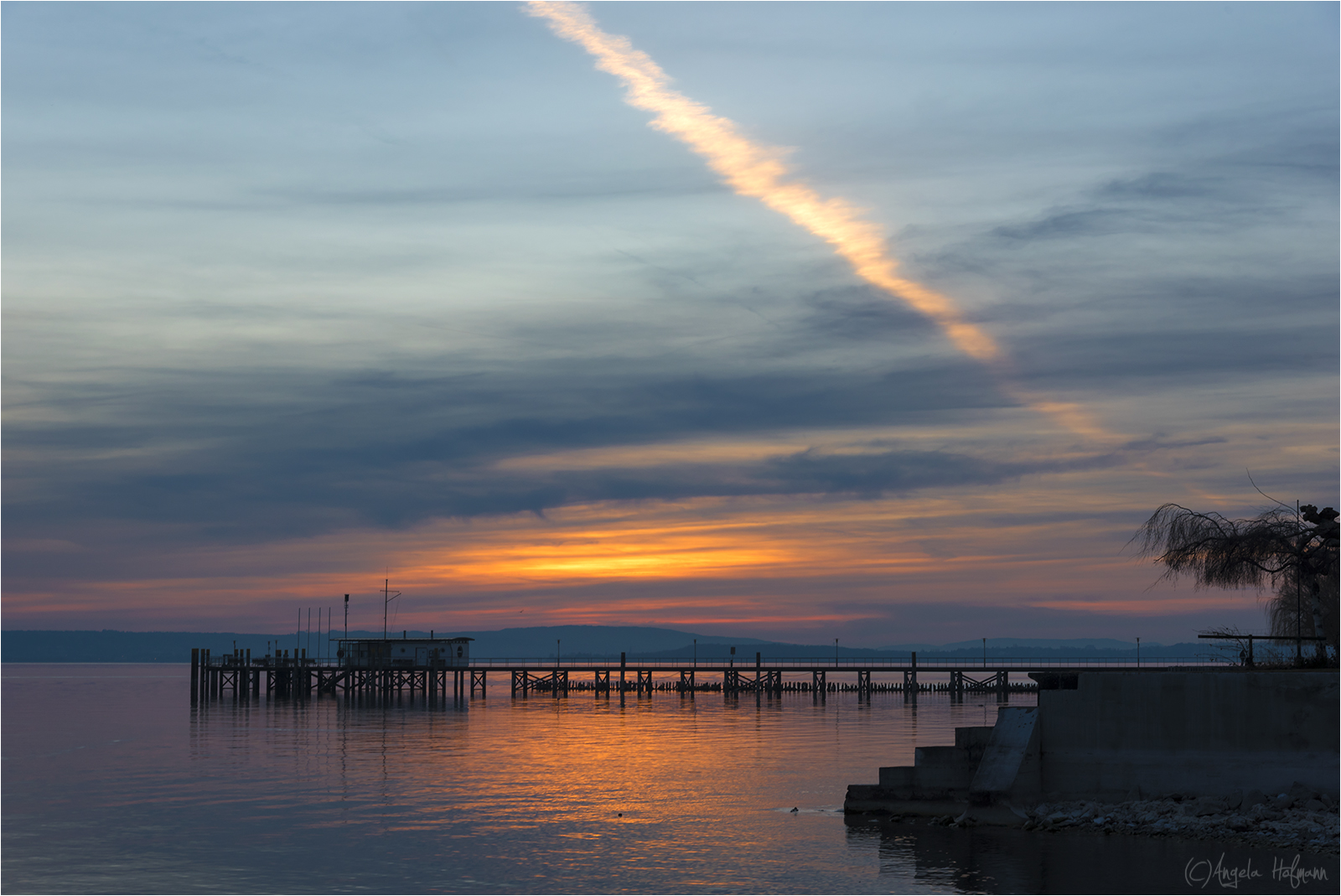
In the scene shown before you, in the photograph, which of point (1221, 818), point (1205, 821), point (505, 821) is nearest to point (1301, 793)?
point (1221, 818)

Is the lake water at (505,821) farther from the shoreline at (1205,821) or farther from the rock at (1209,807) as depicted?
the rock at (1209,807)

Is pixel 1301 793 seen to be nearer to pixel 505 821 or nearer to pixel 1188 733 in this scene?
pixel 1188 733

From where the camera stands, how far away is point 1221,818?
3412 cm

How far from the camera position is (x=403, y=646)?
12975 centimetres

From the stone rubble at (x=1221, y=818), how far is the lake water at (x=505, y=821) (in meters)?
0.73

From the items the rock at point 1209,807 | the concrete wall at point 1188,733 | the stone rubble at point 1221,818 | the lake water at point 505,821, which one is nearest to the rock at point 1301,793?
the stone rubble at point 1221,818

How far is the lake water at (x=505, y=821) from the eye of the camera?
3278 cm

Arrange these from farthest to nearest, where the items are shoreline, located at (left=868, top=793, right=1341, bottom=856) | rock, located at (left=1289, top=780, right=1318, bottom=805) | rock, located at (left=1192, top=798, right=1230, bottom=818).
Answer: rock, located at (left=1192, top=798, right=1230, bottom=818)
rock, located at (left=1289, top=780, right=1318, bottom=805)
shoreline, located at (left=868, top=793, right=1341, bottom=856)

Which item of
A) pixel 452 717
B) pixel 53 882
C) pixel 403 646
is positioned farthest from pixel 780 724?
pixel 53 882

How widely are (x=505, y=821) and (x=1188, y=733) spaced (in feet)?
74.5

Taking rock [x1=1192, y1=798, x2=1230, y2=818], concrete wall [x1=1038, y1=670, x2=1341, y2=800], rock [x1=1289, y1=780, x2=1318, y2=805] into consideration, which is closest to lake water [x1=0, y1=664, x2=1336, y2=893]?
rock [x1=1192, y1=798, x2=1230, y2=818]

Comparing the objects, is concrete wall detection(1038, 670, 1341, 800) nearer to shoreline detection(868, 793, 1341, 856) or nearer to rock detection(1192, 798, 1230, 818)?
rock detection(1192, 798, 1230, 818)

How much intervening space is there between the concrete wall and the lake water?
8.35 ft

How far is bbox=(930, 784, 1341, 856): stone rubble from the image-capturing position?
32.8 metres
